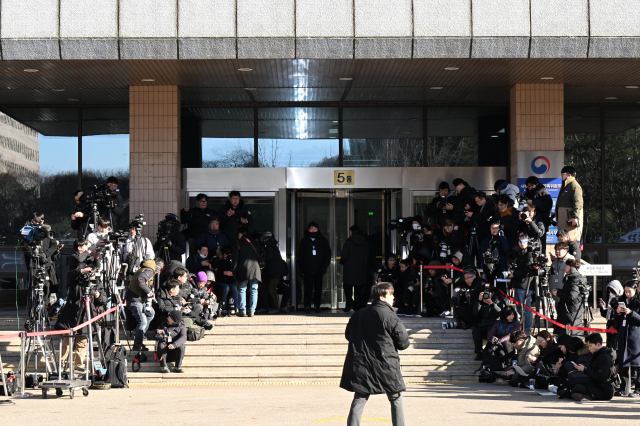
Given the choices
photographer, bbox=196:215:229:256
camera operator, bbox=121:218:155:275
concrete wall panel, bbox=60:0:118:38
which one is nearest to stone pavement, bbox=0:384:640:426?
camera operator, bbox=121:218:155:275

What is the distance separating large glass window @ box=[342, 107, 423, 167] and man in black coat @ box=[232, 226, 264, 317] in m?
→ 3.64

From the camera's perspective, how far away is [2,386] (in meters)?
9.72

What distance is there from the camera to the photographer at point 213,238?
1425 centimetres

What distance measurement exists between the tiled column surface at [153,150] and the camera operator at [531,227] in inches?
246

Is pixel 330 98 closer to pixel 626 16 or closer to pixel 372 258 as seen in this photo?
pixel 372 258

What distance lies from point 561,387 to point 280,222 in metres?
7.48

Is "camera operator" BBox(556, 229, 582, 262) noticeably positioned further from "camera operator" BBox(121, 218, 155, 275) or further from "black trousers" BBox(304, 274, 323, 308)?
"camera operator" BBox(121, 218, 155, 275)

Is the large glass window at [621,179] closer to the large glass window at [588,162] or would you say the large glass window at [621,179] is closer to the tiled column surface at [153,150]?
the large glass window at [588,162]

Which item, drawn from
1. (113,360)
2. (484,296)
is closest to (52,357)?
(113,360)

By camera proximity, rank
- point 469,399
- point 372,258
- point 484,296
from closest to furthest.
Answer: point 469,399 → point 484,296 → point 372,258

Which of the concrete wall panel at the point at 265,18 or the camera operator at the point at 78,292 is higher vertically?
the concrete wall panel at the point at 265,18

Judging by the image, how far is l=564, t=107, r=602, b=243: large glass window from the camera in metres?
16.3

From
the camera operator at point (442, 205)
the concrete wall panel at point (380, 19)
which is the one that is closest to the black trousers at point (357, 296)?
the camera operator at point (442, 205)

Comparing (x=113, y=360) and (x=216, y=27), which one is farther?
(x=216, y=27)
